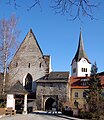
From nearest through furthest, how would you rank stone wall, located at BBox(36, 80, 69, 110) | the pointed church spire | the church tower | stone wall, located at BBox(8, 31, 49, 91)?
stone wall, located at BBox(36, 80, 69, 110) < stone wall, located at BBox(8, 31, 49, 91) < the church tower < the pointed church spire

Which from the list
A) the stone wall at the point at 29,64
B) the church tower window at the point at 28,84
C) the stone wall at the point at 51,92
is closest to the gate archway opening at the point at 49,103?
the stone wall at the point at 51,92

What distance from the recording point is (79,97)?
6512 centimetres

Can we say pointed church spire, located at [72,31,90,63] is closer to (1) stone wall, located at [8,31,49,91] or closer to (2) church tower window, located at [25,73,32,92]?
(1) stone wall, located at [8,31,49,91]

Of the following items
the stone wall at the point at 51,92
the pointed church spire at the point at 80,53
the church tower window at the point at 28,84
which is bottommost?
the stone wall at the point at 51,92

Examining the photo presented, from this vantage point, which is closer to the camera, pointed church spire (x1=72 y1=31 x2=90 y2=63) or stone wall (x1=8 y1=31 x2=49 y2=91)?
stone wall (x1=8 y1=31 x2=49 y2=91)

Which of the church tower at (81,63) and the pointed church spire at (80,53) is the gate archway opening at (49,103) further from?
the pointed church spire at (80,53)

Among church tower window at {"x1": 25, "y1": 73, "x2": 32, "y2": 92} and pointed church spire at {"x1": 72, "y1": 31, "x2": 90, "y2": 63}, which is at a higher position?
pointed church spire at {"x1": 72, "y1": 31, "x2": 90, "y2": 63}

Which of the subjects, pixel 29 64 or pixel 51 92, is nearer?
pixel 51 92

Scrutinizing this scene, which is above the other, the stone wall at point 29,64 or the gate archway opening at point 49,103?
the stone wall at point 29,64

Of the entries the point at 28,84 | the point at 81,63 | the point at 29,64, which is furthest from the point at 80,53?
the point at 28,84

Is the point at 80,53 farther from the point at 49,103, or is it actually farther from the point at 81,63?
the point at 49,103

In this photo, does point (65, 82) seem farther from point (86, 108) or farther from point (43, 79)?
point (86, 108)

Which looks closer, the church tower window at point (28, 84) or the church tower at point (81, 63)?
the church tower window at point (28, 84)

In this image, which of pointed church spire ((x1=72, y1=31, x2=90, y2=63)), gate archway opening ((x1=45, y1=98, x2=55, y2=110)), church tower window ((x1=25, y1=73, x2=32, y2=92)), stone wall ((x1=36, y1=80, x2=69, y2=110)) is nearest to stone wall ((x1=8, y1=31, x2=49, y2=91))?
church tower window ((x1=25, y1=73, x2=32, y2=92))
